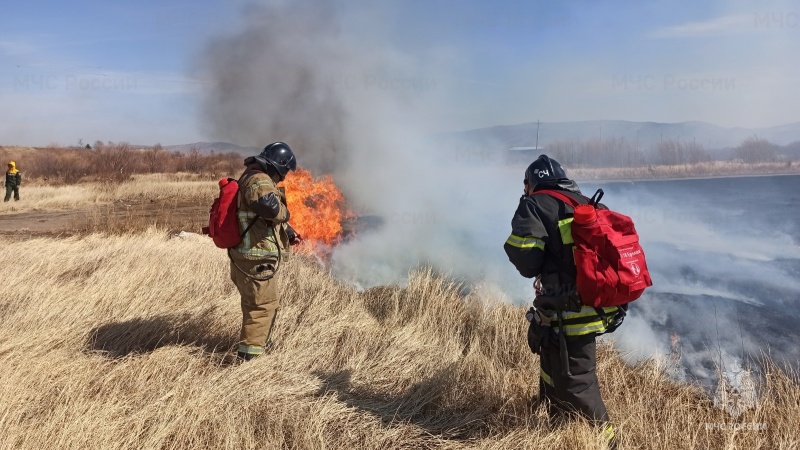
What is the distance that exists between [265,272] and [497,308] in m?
2.41

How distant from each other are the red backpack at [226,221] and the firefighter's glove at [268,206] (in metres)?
0.27

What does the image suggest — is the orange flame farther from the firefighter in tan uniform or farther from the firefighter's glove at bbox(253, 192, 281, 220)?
the firefighter's glove at bbox(253, 192, 281, 220)

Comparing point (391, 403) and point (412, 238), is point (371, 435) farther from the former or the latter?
point (412, 238)

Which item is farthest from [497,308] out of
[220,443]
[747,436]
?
[220,443]

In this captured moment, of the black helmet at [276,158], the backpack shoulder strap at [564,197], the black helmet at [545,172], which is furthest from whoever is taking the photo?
the black helmet at [276,158]

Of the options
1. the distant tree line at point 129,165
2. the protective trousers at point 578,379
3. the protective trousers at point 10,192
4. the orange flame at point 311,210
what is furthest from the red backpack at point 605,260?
the distant tree line at point 129,165

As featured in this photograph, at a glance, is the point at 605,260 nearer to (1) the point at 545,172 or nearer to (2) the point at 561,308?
(2) the point at 561,308

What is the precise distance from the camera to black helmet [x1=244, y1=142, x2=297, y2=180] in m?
3.86

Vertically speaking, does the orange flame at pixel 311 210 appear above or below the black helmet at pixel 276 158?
below

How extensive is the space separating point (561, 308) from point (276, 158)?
8.07 ft

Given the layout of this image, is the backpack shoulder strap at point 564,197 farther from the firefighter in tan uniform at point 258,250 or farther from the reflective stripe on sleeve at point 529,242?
the firefighter in tan uniform at point 258,250

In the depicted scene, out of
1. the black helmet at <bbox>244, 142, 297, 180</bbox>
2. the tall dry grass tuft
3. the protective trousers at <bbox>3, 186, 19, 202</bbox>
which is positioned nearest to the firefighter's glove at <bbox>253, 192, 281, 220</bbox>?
the black helmet at <bbox>244, 142, 297, 180</bbox>

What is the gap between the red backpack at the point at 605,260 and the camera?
2447 mm

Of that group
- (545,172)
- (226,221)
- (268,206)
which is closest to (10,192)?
(226,221)
